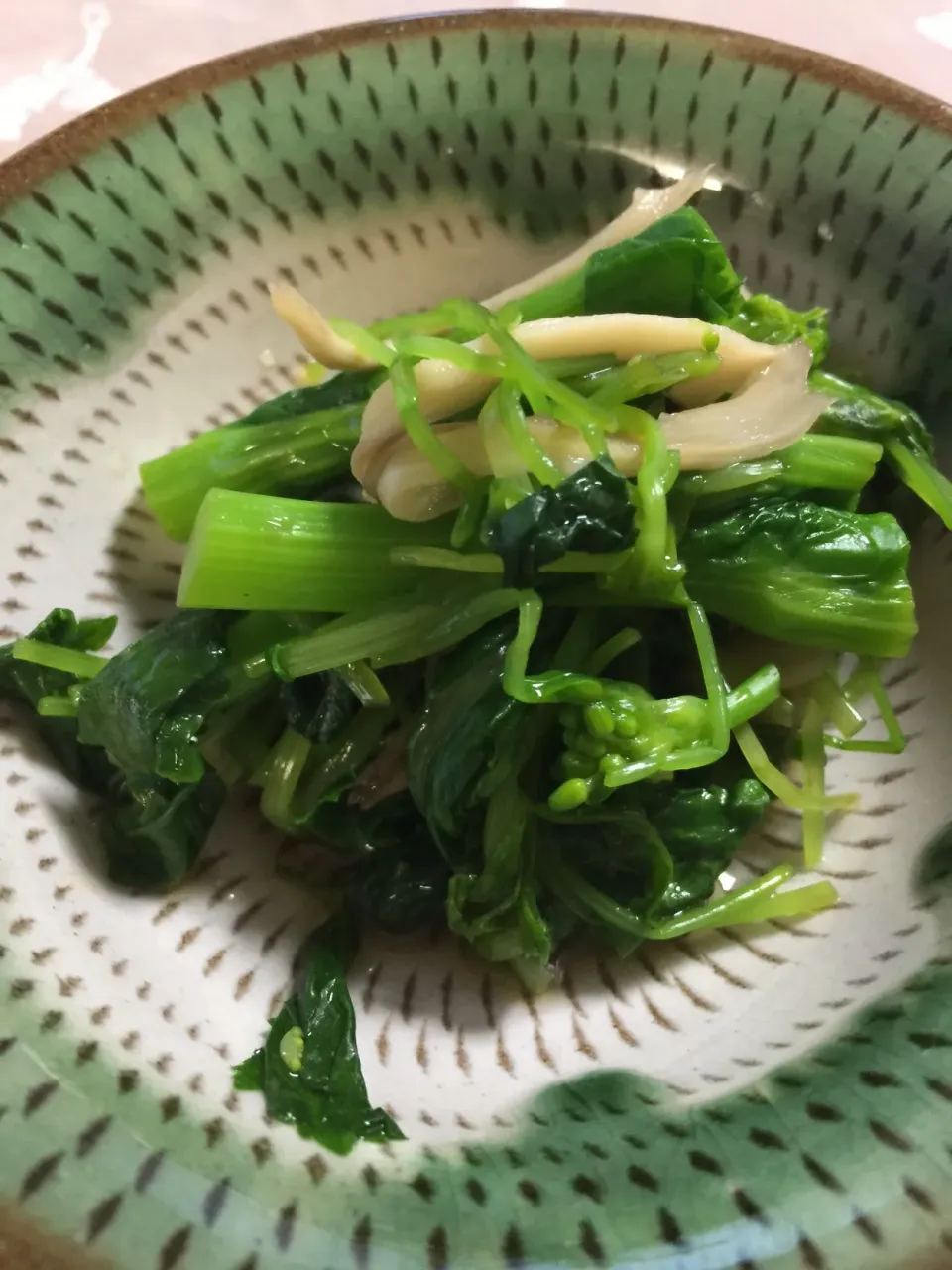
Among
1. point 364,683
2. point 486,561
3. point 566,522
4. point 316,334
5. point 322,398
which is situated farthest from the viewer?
point 322,398

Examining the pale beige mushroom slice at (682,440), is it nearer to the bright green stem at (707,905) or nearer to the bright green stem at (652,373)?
the bright green stem at (652,373)

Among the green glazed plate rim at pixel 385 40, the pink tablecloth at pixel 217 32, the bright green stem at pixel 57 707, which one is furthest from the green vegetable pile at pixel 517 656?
the pink tablecloth at pixel 217 32

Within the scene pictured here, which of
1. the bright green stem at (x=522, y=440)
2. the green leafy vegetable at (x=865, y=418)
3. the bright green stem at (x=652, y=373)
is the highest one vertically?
the green leafy vegetable at (x=865, y=418)

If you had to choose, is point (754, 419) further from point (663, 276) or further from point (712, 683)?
point (712, 683)

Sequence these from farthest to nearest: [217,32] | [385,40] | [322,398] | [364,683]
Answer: [217,32], [385,40], [322,398], [364,683]

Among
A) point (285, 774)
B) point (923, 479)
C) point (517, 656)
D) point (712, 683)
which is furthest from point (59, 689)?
point (923, 479)

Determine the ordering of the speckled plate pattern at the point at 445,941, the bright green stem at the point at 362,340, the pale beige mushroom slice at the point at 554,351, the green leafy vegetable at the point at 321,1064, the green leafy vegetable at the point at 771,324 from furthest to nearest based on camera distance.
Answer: the green leafy vegetable at the point at 771,324
the bright green stem at the point at 362,340
the pale beige mushroom slice at the point at 554,351
the green leafy vegetable at the point at 321,1064
the speckled plate pattern at the point at 445,941

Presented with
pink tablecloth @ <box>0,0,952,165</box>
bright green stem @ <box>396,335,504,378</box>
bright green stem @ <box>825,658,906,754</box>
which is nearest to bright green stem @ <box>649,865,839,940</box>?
bright green stem @ <box>825,658,906,754</box>
